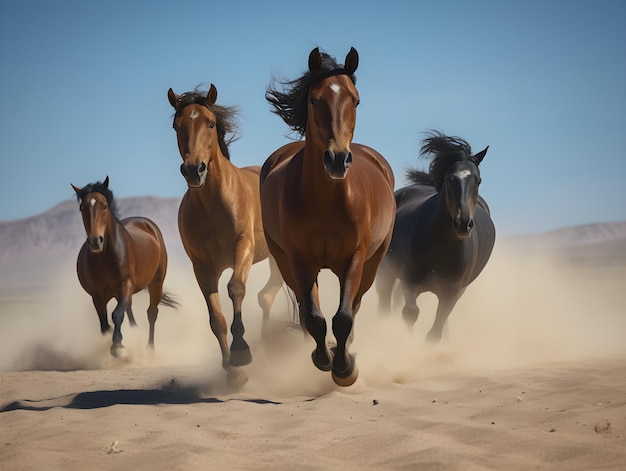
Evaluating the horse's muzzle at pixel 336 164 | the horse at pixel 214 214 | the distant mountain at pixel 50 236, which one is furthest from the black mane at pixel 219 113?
the distant mountain at pixel 50 236

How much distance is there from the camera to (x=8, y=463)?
460cm

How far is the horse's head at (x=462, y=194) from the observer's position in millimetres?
8102

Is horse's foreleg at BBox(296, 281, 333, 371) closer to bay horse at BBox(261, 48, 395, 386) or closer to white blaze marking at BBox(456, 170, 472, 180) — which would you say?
bay horse at BBox(261, 48, 395, 386)

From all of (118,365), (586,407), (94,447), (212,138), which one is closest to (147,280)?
(118,365)

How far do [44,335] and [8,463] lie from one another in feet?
34.5

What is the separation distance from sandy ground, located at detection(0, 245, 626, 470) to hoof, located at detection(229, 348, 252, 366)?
267mm

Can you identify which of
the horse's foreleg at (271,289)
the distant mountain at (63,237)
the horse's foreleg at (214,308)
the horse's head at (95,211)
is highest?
the distant mountain at (63,237)

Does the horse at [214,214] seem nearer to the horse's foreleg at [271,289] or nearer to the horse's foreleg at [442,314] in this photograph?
the horse's foreleg at [442,314]

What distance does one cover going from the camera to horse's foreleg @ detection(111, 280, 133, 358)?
1066 centimetres

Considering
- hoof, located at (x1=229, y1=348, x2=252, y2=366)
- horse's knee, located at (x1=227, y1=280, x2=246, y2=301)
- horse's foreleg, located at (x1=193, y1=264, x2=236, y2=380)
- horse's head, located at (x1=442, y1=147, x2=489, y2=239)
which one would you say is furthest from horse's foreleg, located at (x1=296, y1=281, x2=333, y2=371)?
horse's head, located at (x1=442, y1=147, x2=489, y2=239)

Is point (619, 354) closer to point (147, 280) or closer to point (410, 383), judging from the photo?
point (410, 383)

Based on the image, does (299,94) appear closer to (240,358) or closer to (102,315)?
(240,358)

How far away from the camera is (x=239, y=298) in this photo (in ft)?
24.7

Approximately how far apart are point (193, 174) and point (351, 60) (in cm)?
182
